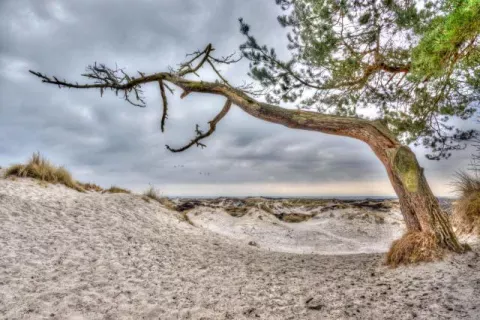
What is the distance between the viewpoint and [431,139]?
6.29 m

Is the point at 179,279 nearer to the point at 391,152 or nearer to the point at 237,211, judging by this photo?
the point at 391,152

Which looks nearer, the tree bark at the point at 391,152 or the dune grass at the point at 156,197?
the tree bark at the point at 391,152

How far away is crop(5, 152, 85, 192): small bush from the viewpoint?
7.35 meters

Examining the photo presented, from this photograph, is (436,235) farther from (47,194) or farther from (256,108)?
(47,194)

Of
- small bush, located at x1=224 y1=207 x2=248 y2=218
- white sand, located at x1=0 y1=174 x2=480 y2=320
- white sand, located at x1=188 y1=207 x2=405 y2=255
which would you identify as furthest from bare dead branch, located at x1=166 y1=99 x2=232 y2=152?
small bush, located at x1=224 y1=207 x2=248 y2=218

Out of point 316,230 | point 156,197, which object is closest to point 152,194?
point 156,197

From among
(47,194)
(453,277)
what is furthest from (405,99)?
(47,194)

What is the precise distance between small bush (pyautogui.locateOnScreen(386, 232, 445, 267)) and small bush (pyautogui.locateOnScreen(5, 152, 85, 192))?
7.67 m

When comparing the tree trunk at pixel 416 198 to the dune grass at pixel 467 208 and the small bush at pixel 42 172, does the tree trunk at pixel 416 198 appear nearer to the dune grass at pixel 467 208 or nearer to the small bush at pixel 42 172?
the dune grass at pixel 467 208

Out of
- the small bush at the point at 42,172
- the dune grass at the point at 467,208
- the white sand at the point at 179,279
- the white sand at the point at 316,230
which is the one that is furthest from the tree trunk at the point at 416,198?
the small bush at the point at 42,172

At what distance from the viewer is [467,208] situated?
4785 millimetres

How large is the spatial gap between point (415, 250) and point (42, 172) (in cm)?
806

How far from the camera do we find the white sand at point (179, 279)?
9.50 ft

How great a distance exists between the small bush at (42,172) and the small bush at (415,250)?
302 inches
